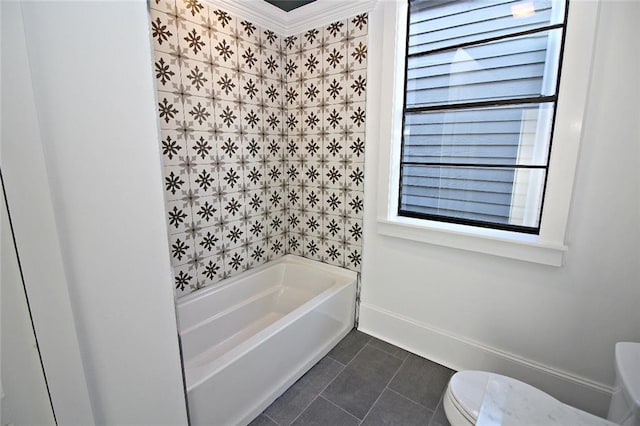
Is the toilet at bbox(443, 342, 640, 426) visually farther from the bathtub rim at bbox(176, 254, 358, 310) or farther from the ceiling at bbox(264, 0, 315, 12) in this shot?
the ceiling at bbox(264, 0, 315, 12)

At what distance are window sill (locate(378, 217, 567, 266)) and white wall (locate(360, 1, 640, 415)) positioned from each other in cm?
6

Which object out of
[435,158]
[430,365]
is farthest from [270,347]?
[435,158]

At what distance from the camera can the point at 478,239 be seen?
5.14 ft

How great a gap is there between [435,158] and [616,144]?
2.61ft

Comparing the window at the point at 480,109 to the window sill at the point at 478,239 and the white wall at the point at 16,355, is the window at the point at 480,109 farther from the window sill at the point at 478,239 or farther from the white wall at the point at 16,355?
the white wall at the point at 16,355

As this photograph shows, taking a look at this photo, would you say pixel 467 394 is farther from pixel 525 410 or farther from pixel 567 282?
pixel 567 282

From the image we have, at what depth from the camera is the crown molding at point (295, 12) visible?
1767 millimetres

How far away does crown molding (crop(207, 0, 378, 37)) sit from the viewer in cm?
177

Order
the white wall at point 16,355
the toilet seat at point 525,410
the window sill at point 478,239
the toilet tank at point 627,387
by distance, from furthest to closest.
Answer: the window sill at point 478,239 → the toilet tank at point 627,387 → the toilet seat at point 525,410 → the white wall at point 16,355

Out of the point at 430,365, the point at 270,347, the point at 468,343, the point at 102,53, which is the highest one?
the point at 102,53

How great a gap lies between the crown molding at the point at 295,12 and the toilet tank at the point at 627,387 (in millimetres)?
2014

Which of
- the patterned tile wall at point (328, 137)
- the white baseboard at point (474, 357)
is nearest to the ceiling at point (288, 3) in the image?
the patterned tile wall at point (328, 137)

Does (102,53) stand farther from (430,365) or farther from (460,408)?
(430,365)

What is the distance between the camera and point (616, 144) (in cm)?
121
